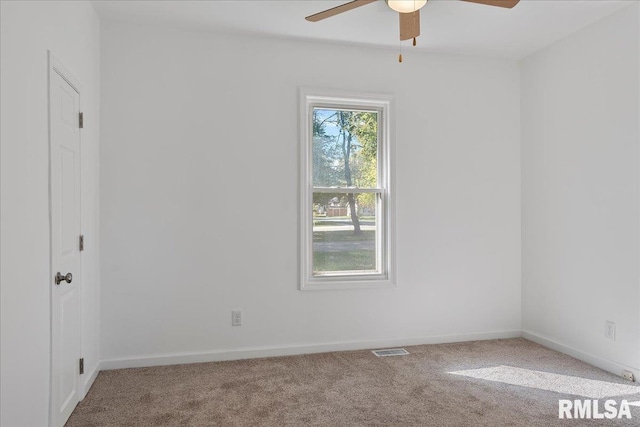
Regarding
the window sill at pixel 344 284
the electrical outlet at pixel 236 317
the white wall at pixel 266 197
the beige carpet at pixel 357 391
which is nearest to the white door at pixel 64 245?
the beige carpet at pixel 357 391

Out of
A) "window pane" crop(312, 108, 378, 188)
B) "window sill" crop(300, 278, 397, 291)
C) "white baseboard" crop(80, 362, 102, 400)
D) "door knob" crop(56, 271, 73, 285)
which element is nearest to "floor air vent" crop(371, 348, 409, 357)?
"window sill" crop(300, 278, 397, 291)

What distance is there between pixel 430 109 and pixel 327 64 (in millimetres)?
1059

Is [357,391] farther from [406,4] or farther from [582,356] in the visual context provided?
[406,4]

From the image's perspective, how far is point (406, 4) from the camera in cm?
259

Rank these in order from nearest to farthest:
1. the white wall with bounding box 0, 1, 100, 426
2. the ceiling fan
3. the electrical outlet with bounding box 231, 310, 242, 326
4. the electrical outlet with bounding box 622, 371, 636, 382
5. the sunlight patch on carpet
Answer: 1. the white wall with bounding box 0, 1, 100, 426
2. the ceiling fan
3. the sunlight patch on carpet
4. the electrical outlet with bounding box 622, 371, 636, 382
5. the electrical outlet with bounding box 231, 310, 242, 326

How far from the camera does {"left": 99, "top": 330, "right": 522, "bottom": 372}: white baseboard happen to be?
3.34 m

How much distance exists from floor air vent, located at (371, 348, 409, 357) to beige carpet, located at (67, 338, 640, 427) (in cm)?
8

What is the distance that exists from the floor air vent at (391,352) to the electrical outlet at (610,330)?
1.54 metres

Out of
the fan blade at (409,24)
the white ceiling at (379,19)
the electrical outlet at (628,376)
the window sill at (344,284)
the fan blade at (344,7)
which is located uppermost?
the white ceiling at (379,19)

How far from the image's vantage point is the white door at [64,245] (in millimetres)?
2225

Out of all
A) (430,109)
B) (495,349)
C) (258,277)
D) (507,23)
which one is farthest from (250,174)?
(495,349)

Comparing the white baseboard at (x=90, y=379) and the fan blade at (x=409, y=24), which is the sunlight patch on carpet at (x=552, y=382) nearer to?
the fan blade at (x=409, y=24)

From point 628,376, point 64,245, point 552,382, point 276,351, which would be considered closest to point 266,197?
point 276,351

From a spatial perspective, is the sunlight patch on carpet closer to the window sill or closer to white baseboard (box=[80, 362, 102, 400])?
the window sill
